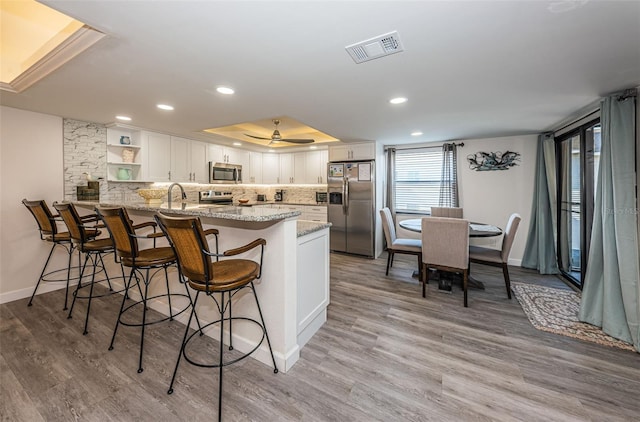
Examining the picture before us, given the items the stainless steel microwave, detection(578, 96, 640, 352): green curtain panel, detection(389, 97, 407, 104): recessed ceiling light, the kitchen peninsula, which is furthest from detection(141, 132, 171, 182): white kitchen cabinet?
detection(578, 96, 640, 352): green curtain panel

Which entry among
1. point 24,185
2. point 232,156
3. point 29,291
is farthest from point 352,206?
point 29,291

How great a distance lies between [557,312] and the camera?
107 inches

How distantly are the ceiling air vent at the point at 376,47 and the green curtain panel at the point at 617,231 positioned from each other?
2.27 metres

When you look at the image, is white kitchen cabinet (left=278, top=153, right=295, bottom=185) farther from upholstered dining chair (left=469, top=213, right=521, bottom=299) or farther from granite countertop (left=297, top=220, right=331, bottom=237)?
upholstered dining chair (left=469, top=213, right=521, bottom=299)

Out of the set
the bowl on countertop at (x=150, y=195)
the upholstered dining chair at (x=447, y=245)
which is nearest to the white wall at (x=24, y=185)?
the bowl on countertop at (x=150, y=195)

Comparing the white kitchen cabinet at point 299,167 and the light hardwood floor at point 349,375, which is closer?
the light hardwood floor at point 349,375

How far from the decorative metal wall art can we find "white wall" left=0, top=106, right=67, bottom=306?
6457mm

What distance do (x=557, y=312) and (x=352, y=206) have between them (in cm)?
325

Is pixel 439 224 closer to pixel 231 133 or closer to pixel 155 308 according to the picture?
pixel 155 308

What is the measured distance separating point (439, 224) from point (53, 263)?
498 cm

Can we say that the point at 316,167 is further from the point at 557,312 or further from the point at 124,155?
the point at 557,312

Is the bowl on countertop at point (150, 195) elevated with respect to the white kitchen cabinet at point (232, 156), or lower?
lower

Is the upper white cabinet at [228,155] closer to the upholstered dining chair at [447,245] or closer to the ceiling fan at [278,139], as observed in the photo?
the ceiling fan at [278,139]

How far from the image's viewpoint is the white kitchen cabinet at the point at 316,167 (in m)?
5.72
